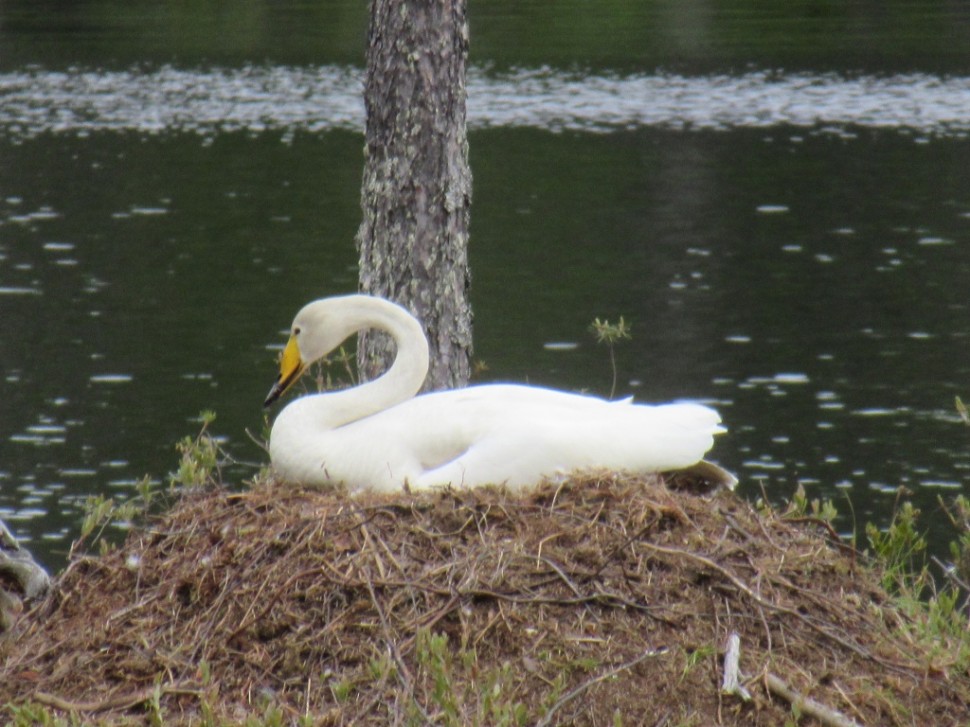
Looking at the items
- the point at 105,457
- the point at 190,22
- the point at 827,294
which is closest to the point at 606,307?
the point at 827,294

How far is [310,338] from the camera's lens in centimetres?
662

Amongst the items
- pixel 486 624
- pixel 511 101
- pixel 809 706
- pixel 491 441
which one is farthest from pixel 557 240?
pixel 809 706

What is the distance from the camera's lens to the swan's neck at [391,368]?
21.4 feet

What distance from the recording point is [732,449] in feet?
45.7

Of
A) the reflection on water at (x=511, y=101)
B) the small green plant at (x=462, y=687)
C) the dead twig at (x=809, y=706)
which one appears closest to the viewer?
the small green plant at (x=462, y=687)

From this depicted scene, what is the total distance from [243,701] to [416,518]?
0.87 m

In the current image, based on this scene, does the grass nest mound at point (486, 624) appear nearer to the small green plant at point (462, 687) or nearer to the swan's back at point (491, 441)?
the small green plant at point (462, 687)

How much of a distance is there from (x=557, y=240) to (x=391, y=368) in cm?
1513

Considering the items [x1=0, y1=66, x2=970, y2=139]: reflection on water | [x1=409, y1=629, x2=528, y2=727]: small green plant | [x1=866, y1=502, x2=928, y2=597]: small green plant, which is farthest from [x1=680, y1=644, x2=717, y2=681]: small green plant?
[x1=0, y1=66, x2=970, y2=139]: reflection on water

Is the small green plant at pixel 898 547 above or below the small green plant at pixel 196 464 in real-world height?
below

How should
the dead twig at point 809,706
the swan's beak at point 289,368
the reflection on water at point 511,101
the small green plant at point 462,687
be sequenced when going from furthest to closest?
the reflection on water at point 511,101, the swan's beak at point 289,368, the dead twig at point 809,706, the small green plant at point 462,687

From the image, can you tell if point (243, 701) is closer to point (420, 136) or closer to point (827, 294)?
point (420, 136)

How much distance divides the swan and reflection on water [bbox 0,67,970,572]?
19.1 ft

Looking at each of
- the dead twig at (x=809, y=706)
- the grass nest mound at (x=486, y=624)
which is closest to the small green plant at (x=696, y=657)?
the grass nest mound at (x=486, y=624)
